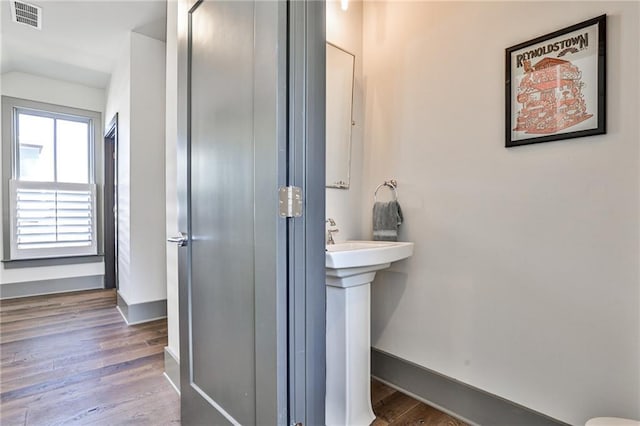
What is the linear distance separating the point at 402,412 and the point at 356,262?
3.02 feet

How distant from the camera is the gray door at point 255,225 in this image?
3.18ft

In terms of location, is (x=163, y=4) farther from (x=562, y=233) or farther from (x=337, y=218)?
(x=562, y=233)

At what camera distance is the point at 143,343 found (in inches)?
99.9

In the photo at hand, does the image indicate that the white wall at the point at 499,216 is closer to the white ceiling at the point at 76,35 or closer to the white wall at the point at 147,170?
the white ceiling at the point at 76,35

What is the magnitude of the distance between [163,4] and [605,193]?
3130 mm

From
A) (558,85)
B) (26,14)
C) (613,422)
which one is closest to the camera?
(613,422)

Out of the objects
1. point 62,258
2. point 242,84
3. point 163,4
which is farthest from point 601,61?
point 62,258

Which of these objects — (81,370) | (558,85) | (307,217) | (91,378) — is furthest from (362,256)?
(81,370)

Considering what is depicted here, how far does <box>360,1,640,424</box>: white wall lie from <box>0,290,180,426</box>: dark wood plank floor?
54.9 inches

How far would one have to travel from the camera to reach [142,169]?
308cm

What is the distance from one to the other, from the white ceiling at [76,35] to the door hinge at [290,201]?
2.52 meters

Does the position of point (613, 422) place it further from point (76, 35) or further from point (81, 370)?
point (76, 35)

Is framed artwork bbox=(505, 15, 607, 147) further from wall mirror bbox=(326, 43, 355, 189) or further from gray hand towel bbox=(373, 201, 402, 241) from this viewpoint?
wall mirror bbox=(326, 43, 355, 189)

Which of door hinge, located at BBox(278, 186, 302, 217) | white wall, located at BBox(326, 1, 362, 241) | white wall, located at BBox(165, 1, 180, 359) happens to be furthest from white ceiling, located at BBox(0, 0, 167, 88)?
door hinge, located at BBox(278, 186, 302, 217)
